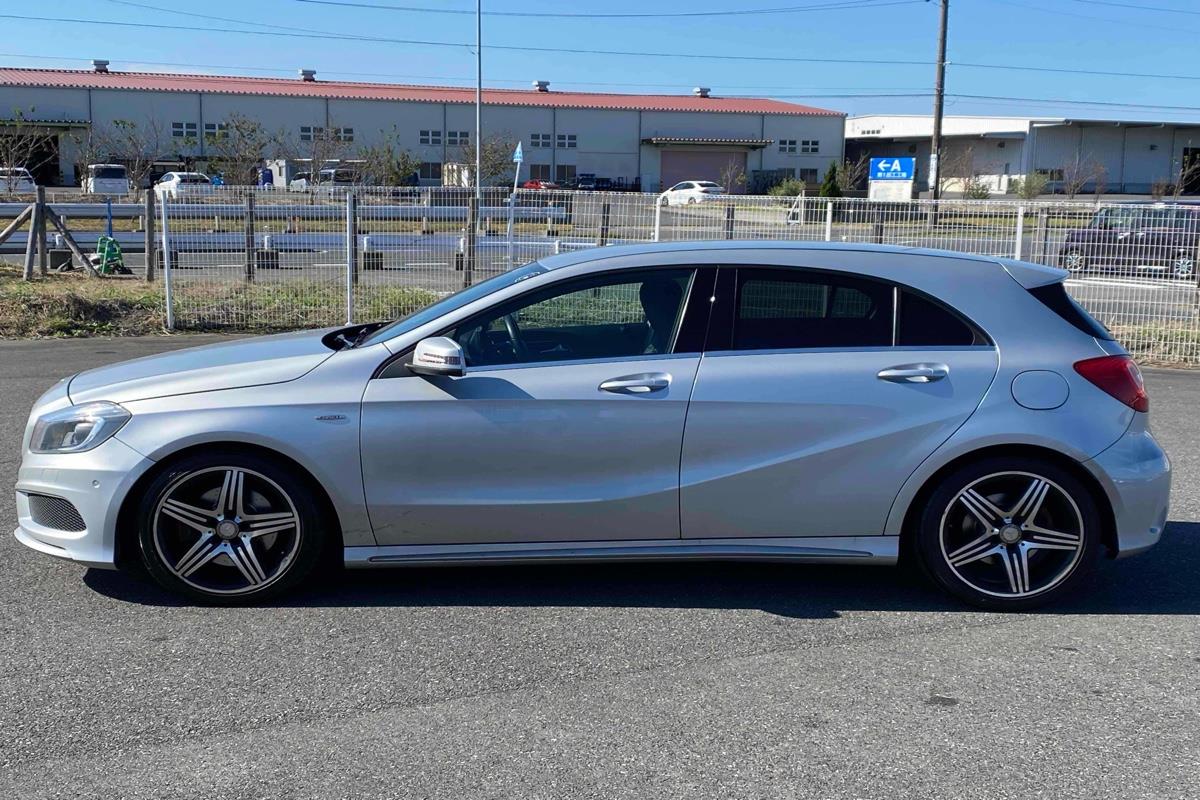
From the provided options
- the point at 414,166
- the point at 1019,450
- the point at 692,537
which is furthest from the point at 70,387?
the point at 414,166

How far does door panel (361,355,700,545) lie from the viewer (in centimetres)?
469

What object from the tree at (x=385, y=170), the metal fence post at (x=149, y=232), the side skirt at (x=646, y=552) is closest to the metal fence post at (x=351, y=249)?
the metal fence post at (x=149, y=232)

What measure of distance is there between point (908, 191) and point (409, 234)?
29648mm

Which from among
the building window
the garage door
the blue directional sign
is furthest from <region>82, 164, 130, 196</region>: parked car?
the garage door

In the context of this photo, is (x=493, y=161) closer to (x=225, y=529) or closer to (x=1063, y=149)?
(x=1063, y=149)

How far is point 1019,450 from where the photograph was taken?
188 inches

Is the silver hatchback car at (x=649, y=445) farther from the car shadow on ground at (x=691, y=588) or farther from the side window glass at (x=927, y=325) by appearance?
the car shadow on ground at (x=691, y=588)

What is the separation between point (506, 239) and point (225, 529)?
10797mm

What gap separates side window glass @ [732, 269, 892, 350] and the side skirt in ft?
2.77

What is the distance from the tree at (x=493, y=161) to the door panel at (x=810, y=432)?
129ft

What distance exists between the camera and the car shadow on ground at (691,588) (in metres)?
4.95

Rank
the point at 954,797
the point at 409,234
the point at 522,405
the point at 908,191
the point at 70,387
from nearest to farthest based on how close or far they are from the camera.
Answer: the point at 954,797
the point at 522,405
the point at 70,387
the point at 409,234
the point at 908,191

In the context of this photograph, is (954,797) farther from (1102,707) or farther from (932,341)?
(932,341)

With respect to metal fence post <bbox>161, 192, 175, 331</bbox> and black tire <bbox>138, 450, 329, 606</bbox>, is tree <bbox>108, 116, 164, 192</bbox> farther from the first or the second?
black tire <bbox>138, 450, 329, 606</bbox>
